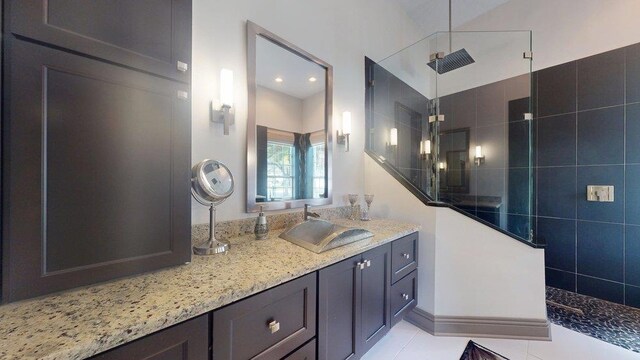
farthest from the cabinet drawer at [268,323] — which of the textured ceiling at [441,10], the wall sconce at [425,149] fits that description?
the textured ceiling at [441,10]

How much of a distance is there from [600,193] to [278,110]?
9.65 ft

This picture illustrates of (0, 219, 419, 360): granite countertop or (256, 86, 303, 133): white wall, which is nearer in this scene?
(0, 219, 419, 360): granite countertop

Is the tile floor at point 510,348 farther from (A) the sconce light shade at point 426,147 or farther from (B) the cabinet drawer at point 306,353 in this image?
(A) the sconce light shade at point 426,147

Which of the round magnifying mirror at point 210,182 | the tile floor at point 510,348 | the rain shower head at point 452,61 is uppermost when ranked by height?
the rain shower head at point 452,61

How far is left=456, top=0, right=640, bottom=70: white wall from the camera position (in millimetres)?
2062

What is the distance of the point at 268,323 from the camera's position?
2.81 feet

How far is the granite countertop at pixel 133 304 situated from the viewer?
19.4 inches

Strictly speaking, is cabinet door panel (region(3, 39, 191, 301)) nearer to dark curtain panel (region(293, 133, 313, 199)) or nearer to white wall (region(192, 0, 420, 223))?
white wall (region(192, 0, 420, 223))

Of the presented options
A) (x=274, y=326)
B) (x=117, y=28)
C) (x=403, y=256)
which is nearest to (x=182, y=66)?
(x=117, y=28)

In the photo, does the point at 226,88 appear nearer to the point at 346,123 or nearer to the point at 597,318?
the point at 346,123

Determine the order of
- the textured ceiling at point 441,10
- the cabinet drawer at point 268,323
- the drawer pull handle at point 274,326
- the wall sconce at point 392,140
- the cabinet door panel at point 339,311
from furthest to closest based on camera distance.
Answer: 1. the textured ceiling at point 441,10
2. the wall sconce at point 392,140
3. the cabinet door panel at point 339,311
4. the drawer pull handle at point 274,326
5. the cabinet drawer at point 268,323

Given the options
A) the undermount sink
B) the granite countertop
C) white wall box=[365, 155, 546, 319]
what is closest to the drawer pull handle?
the granite countertop

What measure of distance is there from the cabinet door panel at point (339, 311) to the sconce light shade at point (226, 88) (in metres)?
1.00

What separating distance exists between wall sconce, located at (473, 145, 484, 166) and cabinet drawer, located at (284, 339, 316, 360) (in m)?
2.63
